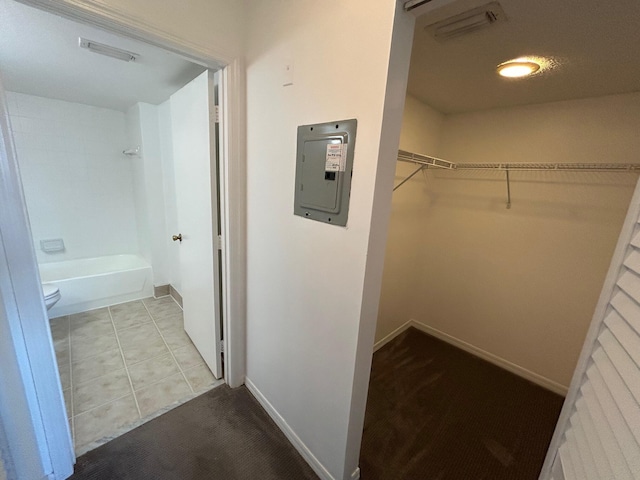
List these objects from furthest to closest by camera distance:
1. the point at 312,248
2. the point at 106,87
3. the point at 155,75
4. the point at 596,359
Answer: the point at 106,87, the point at 155,75, the point at 312,248, the point at 596,359

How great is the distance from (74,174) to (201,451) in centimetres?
340

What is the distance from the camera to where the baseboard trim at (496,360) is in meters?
2.01

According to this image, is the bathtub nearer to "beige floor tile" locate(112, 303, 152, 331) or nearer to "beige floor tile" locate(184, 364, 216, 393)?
"beige floor tile" locate(112, 303, 152, 331)

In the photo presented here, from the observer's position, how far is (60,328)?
2.40 meters

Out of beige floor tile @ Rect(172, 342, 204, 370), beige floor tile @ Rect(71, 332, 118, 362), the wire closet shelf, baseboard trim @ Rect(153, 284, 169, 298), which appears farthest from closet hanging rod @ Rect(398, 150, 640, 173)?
baseboard trim @ Rect(153, 284, 169, 298)

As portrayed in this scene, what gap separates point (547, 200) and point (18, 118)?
16.4 feet

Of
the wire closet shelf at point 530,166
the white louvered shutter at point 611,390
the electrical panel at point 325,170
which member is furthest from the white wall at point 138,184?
the white louvered shutter at point 611,390

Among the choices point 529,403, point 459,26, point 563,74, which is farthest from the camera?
point 529,403

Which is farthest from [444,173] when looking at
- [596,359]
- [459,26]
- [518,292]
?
[596,359]

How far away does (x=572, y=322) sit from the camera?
189 centimetres

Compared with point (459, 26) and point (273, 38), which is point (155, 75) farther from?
point (459, 26)

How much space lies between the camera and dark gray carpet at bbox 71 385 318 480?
1304 mm

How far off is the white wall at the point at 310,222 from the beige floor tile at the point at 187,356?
0.75 m

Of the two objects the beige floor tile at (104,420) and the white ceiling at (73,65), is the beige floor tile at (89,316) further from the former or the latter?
the white ceiling at (73,65)
